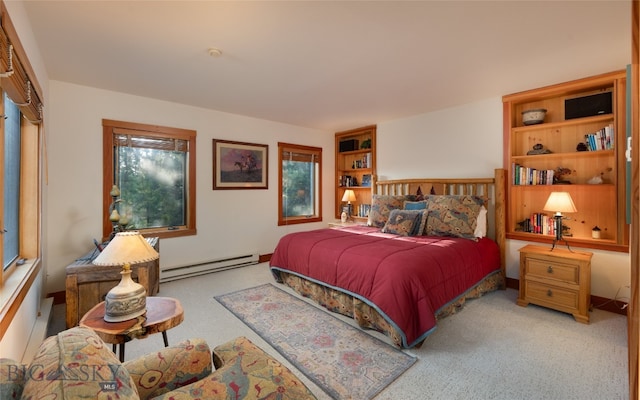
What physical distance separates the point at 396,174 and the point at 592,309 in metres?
2.89

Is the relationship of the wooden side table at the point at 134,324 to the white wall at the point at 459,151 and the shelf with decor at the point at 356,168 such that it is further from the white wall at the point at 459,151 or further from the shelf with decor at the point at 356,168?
the shelf with decor at the point at 356,168

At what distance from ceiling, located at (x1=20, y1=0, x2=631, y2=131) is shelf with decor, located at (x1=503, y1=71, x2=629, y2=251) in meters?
0.29

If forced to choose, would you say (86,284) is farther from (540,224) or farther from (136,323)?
(540,224)

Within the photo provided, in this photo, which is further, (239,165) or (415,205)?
(239,165)

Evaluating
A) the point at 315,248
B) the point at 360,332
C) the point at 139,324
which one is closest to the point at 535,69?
the point at 315,248

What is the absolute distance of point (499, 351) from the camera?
222 centimetres

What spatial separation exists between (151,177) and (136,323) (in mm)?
2813

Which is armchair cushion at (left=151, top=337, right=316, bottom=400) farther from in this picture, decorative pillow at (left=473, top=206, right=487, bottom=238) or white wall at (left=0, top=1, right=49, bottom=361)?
decorative pillow at (left=473, top=206, right=487, bottom=238)

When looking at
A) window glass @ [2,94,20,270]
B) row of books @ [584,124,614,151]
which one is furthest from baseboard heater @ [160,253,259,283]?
row of books @ [584,124,614,151]

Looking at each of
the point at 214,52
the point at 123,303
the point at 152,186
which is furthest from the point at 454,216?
the point at 152,186

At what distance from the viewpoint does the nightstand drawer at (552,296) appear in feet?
9.05

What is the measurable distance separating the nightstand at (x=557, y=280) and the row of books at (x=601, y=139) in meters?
1.11

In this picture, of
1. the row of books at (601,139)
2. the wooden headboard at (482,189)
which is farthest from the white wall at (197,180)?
the row of books at (601,139)

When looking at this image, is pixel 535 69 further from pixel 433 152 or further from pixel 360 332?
pixel 360 332
